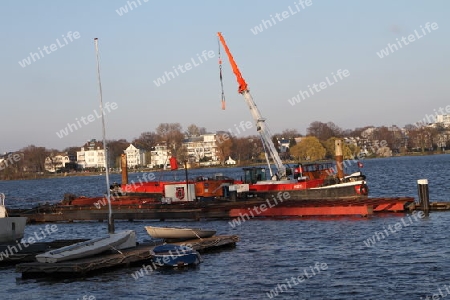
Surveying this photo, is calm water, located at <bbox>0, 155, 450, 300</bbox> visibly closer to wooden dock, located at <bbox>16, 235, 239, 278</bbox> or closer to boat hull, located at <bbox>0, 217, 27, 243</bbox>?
wooden dock, located at <bbox>16, 235, 239, 278</bbox>

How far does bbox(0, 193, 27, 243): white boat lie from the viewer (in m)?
37.4

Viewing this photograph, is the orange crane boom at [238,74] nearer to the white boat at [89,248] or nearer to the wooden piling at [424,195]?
the wooden piling at [424,195]

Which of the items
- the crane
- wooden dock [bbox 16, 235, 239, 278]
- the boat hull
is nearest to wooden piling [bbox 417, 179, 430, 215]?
the crane

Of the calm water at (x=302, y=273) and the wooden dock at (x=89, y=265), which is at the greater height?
the wooden dock at (x=89, y=265)

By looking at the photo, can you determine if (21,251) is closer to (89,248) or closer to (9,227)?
(9,227)

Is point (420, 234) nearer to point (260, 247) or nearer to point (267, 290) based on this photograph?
point (260, 247)

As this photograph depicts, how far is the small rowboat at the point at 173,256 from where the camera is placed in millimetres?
31359

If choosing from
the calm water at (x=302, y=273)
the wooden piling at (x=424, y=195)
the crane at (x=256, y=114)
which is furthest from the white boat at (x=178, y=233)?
the crane at (x=256, y=114)

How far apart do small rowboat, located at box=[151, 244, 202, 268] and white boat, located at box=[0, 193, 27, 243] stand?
34.1 feet

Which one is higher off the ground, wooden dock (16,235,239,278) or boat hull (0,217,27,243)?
boat hull (0,217,27,243)

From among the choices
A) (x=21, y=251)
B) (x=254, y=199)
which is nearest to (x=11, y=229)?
(x=21, y=251)

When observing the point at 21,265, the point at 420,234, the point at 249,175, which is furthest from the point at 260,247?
the point at 249,175

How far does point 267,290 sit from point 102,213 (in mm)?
30841

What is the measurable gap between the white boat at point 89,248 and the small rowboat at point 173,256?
209 centimetres
